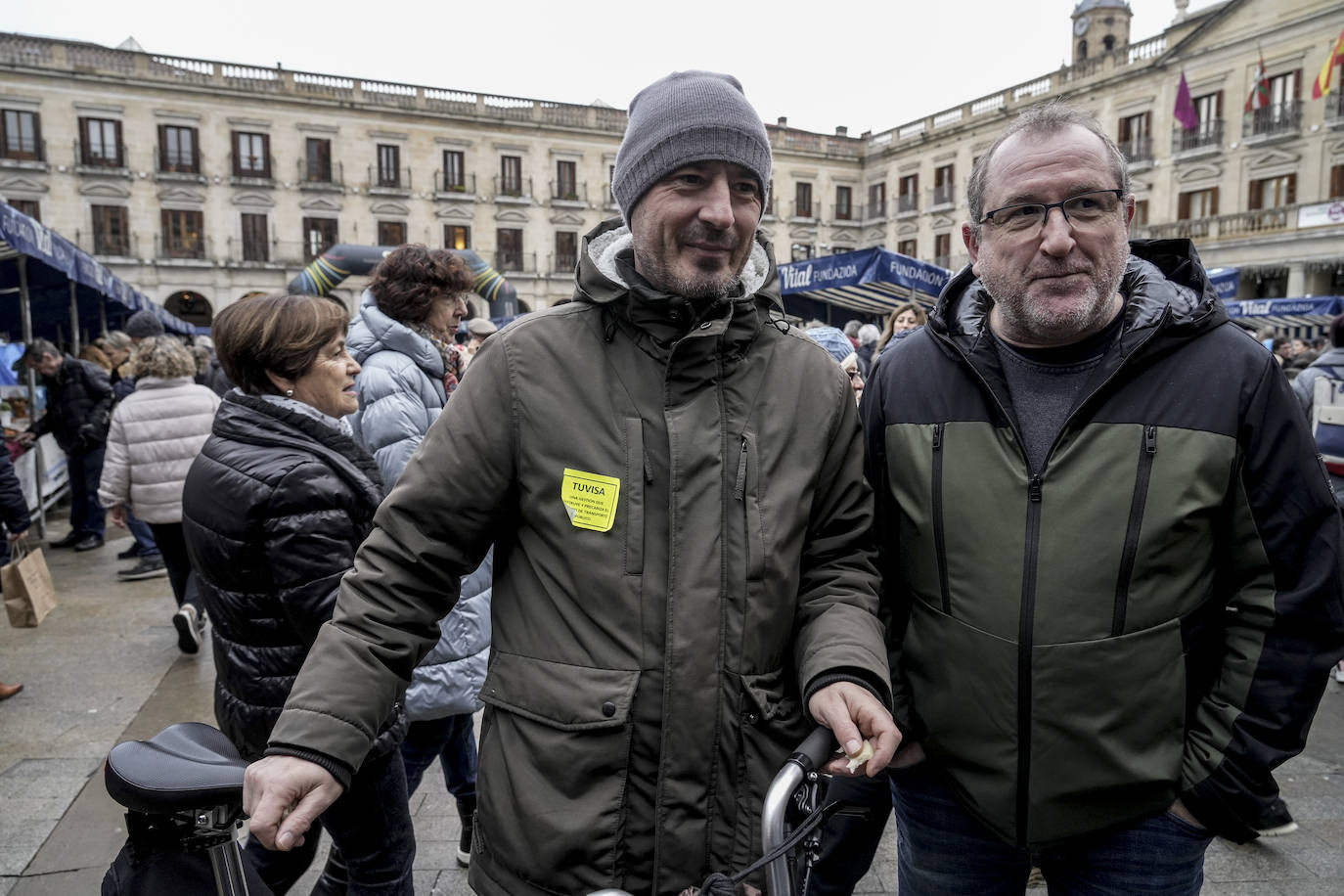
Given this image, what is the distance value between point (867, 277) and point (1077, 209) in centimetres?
964

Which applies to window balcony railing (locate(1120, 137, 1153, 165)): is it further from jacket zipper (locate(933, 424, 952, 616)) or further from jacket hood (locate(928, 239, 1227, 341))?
jacket zipper (locate(933, 424, 952, 616))

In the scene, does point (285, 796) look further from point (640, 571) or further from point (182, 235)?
point (182, 235)

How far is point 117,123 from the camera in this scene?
30.0 m

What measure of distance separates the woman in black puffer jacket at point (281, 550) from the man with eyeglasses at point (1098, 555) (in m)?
1.27

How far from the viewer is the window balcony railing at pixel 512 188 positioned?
1378 inches

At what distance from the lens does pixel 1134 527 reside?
4.98 ft

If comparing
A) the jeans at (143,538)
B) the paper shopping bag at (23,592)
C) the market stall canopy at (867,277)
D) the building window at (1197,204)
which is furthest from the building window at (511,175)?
the paper shopping bag at (23,592)

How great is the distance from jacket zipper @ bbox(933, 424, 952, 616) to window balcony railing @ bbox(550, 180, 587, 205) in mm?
36058

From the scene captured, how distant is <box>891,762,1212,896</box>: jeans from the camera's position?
1594 mm

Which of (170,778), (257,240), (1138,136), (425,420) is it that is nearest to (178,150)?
(257,240)

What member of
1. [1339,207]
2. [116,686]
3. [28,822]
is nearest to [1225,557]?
[28,822]

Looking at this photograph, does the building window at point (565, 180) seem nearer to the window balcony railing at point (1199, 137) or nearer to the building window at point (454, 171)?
the building window at point (454, 171)

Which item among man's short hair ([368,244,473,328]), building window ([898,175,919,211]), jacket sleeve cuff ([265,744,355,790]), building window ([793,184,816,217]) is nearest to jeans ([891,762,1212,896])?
jacket sleeve cuff ([265,744,355,790])

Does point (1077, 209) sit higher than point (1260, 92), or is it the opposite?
point (1260, 92)
